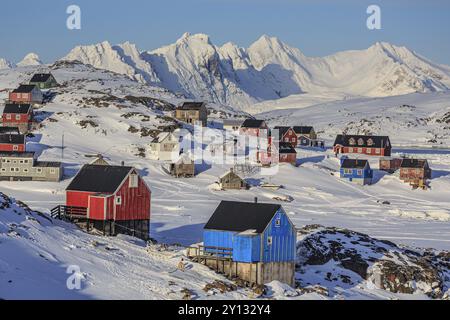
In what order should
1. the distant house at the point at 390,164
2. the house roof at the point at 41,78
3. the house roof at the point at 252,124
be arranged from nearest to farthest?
the distant house at the point at 390,164 < the house roof at the point at 252,124 < the house roof at the point at 41,78

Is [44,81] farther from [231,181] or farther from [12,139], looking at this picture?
[231,181]

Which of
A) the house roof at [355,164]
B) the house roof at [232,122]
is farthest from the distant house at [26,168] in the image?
the house roof at [232,122]

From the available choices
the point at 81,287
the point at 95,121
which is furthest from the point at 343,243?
the point at 95,121

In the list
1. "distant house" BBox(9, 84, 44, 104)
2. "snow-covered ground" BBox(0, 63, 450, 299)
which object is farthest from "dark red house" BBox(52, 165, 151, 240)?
"distant house" BBox(9, 84, 44, 104)

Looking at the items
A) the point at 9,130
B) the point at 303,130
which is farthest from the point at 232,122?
the point at 9,130

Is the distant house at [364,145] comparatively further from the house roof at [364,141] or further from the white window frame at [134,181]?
the white window frame at [134,181]
